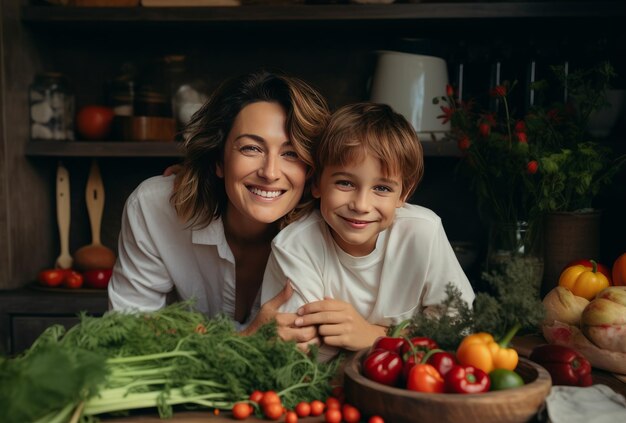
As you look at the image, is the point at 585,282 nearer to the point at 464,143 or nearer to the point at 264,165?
the point at 464,143

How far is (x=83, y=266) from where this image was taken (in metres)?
2.92

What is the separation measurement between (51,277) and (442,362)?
6.81ft

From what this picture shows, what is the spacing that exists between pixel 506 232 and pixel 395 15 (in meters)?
0.91

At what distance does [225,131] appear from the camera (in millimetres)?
1855

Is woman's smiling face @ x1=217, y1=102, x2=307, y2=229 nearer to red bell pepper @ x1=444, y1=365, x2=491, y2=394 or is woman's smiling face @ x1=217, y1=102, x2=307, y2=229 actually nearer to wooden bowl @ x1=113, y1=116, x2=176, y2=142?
red bell pepper @ x1=444, y1=365, x2=491, y2=394

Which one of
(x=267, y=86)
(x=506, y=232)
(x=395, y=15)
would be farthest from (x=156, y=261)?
(x=395, y=15)

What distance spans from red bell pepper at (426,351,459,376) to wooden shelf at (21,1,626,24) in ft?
5.71

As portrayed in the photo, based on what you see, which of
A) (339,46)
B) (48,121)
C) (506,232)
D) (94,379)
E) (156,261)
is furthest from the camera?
(339,46)

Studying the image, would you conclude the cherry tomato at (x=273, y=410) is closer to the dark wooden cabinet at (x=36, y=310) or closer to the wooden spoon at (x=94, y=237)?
the dark wooden cabinet at (x=36, y=310)

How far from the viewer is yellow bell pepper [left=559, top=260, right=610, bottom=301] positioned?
1675 mm

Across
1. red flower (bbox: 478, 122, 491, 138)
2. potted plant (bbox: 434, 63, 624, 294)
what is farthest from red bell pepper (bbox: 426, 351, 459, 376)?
red flower (bbox: 478, 122, 491, 138)

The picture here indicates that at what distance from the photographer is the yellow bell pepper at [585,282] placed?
5.49 feet

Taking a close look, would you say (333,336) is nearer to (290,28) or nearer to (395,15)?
(395,15)

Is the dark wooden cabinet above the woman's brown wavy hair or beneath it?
beneath
